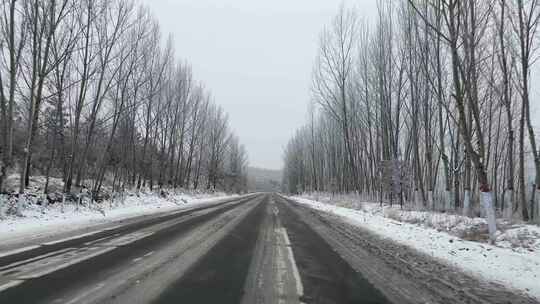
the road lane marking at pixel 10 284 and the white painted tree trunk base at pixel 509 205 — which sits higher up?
the white painted tree trunk base at pixel 509 205

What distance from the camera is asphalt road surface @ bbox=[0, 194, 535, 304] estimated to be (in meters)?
4.16

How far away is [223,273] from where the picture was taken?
5.31 meters

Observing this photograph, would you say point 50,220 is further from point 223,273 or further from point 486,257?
point 486,257

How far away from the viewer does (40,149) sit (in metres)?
32.2

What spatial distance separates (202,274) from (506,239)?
25.9 ft

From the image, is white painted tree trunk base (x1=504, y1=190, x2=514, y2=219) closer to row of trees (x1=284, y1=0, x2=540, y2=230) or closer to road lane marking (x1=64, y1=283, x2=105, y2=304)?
row of trees (x1=284, y1=0, x2=540, y2=230)

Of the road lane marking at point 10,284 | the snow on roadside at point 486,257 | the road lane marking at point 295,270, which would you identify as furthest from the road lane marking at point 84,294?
the snow on roadside at point 486,257

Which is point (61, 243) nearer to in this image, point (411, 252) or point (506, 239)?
point (411, 252)

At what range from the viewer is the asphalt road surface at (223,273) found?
4160 mm

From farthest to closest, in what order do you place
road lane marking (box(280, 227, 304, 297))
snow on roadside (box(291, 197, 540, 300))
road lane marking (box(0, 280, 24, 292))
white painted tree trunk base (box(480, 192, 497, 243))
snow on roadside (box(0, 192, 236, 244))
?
snow on roadside (box(0, 192, 236, 244)) → white painted tree trunk base (box(480, 192, 497, 243)) → snow on roadside (box(291, 197, 540, 300)) → road lane marking (box(280, 227, 304, 297)) → road lane marking (box(0, 280, 24, 292))

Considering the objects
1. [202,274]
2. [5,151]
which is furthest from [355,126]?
[202,274]

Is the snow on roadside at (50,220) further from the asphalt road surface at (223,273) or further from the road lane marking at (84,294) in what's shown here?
the road lane marking at (84,294)

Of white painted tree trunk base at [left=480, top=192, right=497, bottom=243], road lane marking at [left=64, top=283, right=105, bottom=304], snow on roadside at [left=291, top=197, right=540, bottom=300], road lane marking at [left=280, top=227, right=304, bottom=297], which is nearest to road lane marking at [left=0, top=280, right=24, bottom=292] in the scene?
road lane marking at [left=64, top=283, right=105, bottom=304]

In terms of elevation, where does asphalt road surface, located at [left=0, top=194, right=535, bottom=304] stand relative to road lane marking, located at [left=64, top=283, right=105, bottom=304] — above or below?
below
